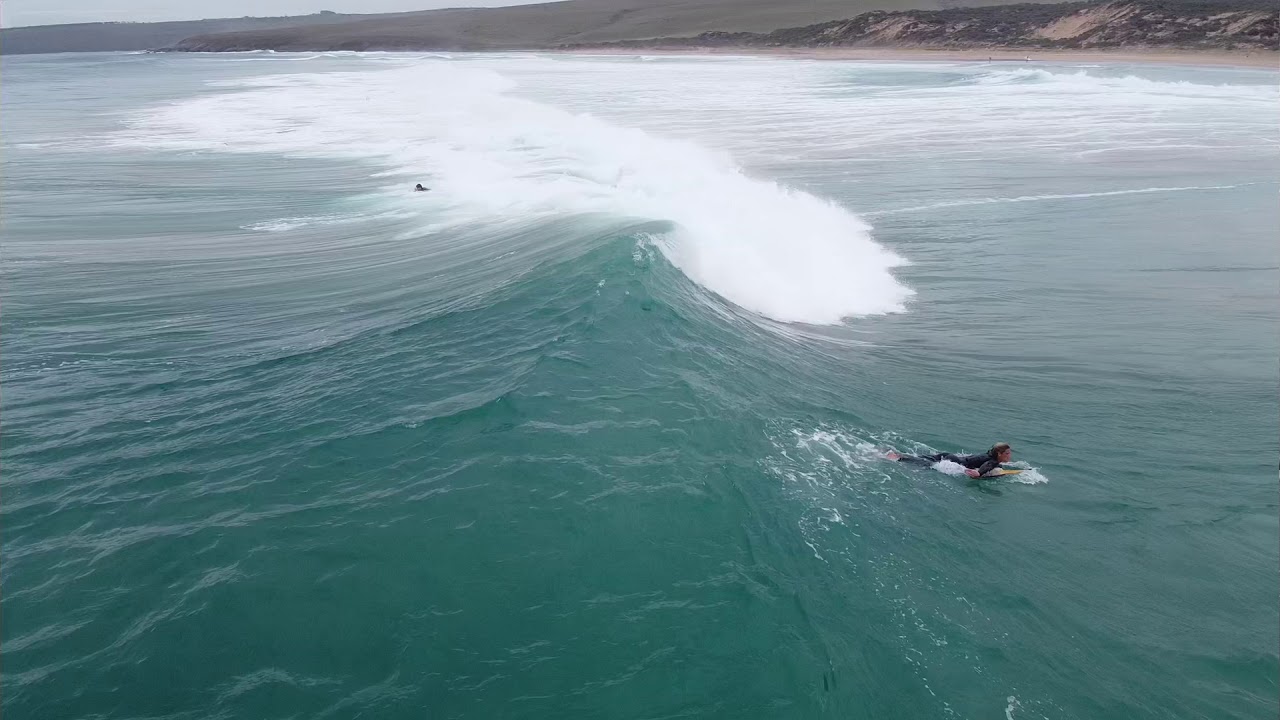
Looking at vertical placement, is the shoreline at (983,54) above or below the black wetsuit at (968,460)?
above

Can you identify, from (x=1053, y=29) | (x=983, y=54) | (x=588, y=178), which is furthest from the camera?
(x=1053, y=29)

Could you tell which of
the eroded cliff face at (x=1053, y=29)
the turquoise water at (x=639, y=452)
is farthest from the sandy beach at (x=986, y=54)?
the turquoise water at (x=639, y=452)

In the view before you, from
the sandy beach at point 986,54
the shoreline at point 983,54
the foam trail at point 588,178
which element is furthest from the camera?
the sandy beach at point 986,54

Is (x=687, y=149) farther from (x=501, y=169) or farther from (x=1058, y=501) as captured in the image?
(x=1058, y=501)

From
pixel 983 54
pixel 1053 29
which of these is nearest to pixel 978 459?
pixel 983 54

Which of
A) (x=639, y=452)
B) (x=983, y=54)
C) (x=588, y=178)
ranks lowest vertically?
(x=639, y=452)

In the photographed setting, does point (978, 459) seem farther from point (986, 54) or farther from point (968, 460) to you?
point (986, 54)

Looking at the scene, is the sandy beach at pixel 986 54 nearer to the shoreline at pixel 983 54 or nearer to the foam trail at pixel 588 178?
the shoreline at pixel 983 54

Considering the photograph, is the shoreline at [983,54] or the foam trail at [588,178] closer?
the foam trail at [588,178]
